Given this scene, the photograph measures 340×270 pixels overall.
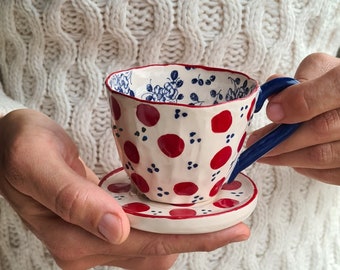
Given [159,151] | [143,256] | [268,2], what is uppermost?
[268,2]

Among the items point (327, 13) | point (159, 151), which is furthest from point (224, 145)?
point (327, 13)

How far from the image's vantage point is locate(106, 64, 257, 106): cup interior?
20.8 inches

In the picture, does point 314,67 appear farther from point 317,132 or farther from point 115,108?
point 115,108

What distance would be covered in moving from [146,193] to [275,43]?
28cm

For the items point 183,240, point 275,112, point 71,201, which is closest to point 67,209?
point 71,201

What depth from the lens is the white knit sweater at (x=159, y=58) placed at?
2.05ft

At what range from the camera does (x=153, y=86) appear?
541 mm

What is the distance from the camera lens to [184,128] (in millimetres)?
443

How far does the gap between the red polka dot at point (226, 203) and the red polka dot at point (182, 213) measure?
0.03 metres

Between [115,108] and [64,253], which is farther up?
[115,108]

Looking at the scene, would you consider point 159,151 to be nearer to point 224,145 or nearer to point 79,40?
point 224,145

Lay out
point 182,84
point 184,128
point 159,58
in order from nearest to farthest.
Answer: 1. point 184,128
2. point 182,84
3. point 159,58

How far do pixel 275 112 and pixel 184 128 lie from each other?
11cm

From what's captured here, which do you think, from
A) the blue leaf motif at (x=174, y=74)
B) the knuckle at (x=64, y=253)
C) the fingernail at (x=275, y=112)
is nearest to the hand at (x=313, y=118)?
the fingernail at (x=275, y=112)
